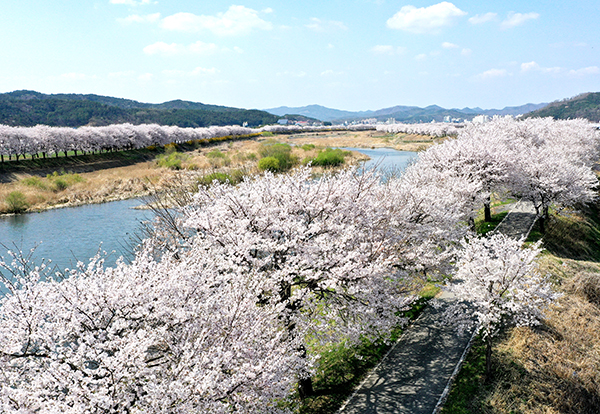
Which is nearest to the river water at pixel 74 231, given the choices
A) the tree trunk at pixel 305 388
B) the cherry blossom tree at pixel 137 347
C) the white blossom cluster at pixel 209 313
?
the white blossom cluster at pixel 209 313

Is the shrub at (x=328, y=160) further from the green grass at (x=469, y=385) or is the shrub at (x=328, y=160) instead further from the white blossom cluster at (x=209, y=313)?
the green grass at (x=469, y=385)

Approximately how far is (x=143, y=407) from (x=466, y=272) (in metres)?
12.3

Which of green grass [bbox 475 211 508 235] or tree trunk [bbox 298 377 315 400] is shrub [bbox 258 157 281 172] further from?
tree trunk [bbox 298 377 315 400]

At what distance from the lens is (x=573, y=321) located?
58.7ft

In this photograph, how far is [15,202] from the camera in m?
49.3

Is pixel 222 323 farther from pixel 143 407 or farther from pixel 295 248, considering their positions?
pixel 295 248

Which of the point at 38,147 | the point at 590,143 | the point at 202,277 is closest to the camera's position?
the point at 202,277

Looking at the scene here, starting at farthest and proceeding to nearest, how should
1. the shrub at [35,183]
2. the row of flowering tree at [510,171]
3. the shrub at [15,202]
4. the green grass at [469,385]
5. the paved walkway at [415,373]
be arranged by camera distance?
the shrub at [35,183] < the shrub at [15,202] < the row of flowering tree at [510,171] < the paved walkway at [415,373] < the green grass at [469,385]

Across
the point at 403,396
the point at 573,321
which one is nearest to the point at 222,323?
the point at 403,396

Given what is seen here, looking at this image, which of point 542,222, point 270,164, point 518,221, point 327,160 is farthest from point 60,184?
point 542,222

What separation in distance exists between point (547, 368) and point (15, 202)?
6005 centimetres

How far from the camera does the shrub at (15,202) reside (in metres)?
49.2

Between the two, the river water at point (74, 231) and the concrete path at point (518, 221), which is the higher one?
the concrete path at point (518, 221)

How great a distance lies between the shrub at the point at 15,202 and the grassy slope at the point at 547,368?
57087mm
